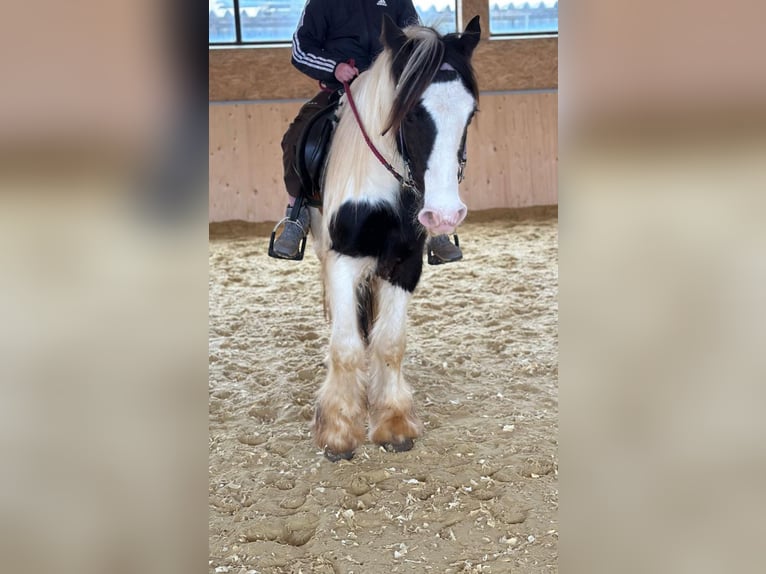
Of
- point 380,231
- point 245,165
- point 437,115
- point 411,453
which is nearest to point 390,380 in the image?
point 411,453

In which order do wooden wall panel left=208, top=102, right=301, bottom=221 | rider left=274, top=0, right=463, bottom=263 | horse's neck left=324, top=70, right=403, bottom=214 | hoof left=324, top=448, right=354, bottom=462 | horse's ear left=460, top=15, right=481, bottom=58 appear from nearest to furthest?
1. horse's ear left=460, top=15, right=481, bottom=58
2. horse's neck left=324, top=70, right=403, bottom=214
3. hoof left=324, top=448, right=354, bottom=462
4. rider left=274, top=0, right=463, bottom=263
5. wooden wall panel left=208, top=102, right=301, bottom=221

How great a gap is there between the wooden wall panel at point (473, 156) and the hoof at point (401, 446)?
521 cm

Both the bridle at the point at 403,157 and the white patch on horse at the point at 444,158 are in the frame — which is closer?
the white patch on horse at the point at 444,158

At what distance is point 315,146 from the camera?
97.8 inches

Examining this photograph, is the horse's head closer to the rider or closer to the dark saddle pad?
the dark saddle pad

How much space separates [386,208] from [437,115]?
48 cm

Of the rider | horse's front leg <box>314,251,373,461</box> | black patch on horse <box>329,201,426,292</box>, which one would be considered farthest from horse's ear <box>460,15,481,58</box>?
horse's front leg <box>314,251,373,461</box>

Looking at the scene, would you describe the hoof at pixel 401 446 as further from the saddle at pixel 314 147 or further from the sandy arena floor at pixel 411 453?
the saddle at pixel 314 147

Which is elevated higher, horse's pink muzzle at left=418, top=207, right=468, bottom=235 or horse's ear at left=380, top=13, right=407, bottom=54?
horse's ear at left=380, top=13, right=407, bottom=54

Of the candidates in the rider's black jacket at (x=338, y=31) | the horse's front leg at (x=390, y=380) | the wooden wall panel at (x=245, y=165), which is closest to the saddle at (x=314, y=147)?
the rider's black jacket at (x=338, y=31)

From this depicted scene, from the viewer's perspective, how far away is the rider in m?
2.64

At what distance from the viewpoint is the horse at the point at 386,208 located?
188 centimetres

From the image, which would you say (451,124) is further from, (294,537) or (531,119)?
(531,119)

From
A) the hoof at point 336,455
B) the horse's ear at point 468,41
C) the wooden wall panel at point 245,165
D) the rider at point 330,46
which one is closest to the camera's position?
the horse's ear at point 468,41
